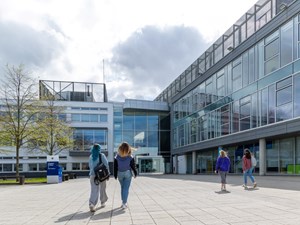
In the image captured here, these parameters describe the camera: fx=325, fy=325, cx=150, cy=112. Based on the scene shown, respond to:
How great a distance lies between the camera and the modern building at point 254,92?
68.4 ft

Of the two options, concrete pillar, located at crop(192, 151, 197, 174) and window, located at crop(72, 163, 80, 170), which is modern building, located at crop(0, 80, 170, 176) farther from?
concrete pillar, located at crop(192, 151, 197, 174)

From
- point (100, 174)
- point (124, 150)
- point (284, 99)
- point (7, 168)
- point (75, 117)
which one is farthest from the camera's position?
point (75, 117)

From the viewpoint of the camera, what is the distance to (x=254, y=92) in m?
24.8

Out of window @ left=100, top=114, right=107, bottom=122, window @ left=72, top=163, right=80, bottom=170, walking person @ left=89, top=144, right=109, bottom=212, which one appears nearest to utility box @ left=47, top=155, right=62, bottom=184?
walking person @ left=89, top=144, right=109, bottom=212

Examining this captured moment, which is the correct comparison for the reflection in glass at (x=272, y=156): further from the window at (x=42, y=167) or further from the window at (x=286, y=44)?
the window at (x=42, y=167)

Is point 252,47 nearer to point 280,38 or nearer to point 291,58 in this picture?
point 280,38

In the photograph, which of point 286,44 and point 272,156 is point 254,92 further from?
point 272,156

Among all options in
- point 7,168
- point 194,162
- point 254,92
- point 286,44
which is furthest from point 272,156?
point 7,168

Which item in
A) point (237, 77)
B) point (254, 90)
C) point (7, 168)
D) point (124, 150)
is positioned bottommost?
point (7, 168)

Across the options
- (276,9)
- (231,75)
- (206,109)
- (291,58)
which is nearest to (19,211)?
(291,58)

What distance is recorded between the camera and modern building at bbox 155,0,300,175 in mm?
20844

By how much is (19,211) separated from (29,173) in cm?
4127

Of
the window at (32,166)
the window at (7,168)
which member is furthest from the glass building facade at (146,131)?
the window at (7,168)

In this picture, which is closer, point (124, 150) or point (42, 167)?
point (124, 150)
